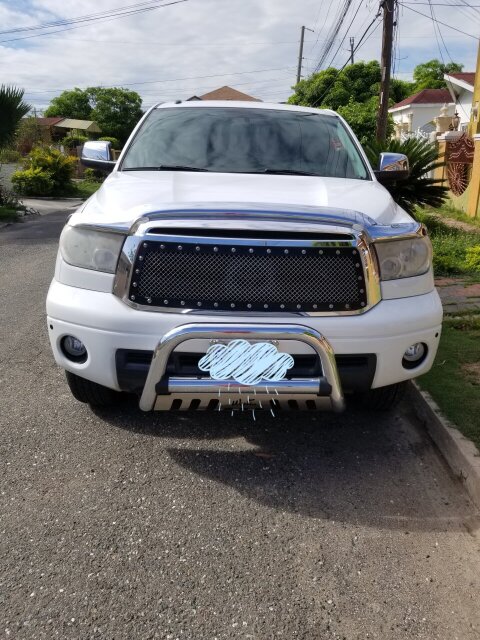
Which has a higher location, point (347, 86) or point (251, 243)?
point (347, 86)

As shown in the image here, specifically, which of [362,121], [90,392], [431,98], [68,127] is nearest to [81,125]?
[68,127]

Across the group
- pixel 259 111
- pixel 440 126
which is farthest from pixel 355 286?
pixel 440 126

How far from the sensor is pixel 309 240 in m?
2.66

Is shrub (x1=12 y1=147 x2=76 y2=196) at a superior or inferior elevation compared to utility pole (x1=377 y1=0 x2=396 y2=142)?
inferior

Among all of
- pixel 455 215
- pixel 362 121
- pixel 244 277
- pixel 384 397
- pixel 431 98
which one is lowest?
pixel 455 215

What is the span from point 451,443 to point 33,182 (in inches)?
871

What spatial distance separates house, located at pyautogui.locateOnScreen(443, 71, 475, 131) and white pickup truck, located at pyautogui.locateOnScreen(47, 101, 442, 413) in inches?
1199

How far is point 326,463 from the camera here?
312 cm

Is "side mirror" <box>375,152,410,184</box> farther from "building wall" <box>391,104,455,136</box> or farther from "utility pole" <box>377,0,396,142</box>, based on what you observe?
"building wall" <box>391,104,455,136</box>

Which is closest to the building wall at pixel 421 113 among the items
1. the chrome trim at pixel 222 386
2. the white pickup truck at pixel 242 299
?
the white pickup truck at pixel 242 299

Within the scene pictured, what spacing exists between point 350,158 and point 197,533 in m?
2.76

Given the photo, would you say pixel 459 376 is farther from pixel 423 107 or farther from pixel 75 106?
pixel 75 106

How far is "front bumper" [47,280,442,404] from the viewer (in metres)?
2.64

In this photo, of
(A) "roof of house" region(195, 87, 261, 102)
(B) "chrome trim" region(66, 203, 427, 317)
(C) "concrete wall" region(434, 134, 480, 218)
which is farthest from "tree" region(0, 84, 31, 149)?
(A) "roof of house" region(195, 87, 261, 102)
